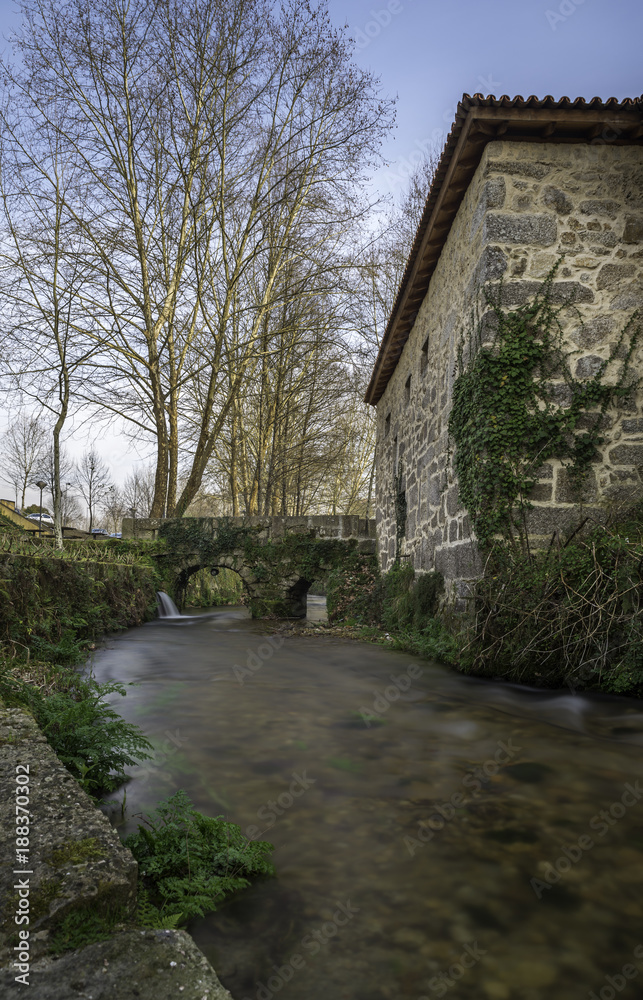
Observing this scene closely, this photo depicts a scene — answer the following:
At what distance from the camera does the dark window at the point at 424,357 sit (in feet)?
29.9

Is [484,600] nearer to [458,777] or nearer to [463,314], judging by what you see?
[458,777]

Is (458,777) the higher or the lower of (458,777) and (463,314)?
the lower

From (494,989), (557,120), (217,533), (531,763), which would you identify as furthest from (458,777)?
(217,533)

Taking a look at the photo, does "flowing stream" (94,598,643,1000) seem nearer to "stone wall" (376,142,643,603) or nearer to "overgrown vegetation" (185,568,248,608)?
"stone wall" (376,142,643,603)

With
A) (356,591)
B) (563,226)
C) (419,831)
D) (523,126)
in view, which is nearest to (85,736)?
(419,831)

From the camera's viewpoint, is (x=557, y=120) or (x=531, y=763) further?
(x=557, y=120)

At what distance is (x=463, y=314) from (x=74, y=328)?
393 inches

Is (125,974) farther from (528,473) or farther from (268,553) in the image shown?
(268,553)

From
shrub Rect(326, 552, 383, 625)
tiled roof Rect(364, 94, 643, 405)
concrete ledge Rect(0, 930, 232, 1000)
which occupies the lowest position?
shrub Rect(326, 552, 383, 625)

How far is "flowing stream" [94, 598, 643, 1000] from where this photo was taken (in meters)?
1.70

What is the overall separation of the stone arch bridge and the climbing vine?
7.68 m

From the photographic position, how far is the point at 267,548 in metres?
14.1

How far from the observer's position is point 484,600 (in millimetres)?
5602

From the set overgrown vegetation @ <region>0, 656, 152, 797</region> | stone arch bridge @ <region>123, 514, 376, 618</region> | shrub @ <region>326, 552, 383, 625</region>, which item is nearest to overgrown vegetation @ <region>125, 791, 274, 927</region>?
overgrown vegetation @ <region>0, 656, 152, 797</region>
